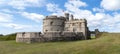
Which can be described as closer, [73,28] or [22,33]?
[22,33]

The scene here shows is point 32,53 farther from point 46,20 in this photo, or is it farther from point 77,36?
point 46,20

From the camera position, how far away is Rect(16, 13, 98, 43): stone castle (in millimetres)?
43656

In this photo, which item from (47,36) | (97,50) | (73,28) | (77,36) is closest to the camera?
(97,50)

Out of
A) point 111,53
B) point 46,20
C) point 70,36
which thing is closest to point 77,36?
point 70,36

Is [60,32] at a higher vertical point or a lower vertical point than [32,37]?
higher

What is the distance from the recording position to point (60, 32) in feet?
146

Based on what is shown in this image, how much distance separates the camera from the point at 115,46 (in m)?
29.6

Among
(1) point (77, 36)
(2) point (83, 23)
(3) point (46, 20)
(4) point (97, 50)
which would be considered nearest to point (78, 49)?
(4) point (97, 50)

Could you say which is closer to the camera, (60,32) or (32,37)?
(32,37)

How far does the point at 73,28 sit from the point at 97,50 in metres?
23.9

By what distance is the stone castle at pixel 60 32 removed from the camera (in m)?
43.7

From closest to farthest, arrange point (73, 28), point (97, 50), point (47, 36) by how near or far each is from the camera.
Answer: point (97, 50), point (47, 36), point (73, 28)

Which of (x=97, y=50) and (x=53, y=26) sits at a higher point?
(x=53, y=26)

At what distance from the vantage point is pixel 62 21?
53.7 m
